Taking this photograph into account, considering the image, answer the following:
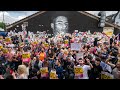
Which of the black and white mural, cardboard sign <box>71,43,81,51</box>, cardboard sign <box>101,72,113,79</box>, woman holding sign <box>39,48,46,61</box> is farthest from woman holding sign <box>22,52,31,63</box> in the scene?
cardboard sign <box>101,72,113,79</box>

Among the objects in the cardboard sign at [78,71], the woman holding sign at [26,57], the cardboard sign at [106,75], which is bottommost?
the cardboard sign at [106,75]

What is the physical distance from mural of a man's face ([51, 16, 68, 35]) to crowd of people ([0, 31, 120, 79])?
0.10 meters

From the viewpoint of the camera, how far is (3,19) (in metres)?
4.69

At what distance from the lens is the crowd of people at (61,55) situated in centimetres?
456

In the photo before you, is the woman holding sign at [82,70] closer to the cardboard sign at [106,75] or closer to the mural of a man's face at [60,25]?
the cardboard sign at [106,75]

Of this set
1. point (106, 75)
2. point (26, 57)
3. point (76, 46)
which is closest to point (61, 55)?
point (76, 46)

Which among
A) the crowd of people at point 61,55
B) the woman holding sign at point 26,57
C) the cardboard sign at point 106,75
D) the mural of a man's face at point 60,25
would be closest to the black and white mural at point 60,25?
the mural of a man's face at point 60,25

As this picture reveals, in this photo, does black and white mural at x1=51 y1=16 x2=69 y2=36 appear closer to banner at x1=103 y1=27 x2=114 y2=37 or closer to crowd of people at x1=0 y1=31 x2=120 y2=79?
crowd of people at x1=0 y1=31 x2=120 y2=79

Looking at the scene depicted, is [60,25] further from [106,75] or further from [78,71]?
[106,75]

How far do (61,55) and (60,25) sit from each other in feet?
1.95

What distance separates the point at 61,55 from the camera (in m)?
4.84

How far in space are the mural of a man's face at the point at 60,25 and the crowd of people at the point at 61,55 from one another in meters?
0.10
